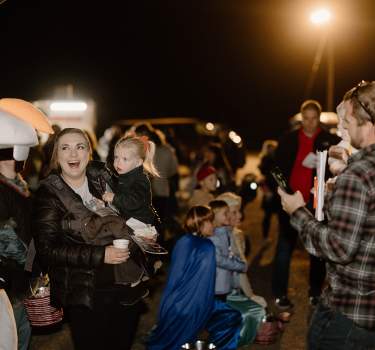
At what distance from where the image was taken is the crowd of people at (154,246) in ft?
9.32

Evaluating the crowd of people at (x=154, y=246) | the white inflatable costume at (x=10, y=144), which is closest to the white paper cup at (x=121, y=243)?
the crowd of people at (x=154, y=246)

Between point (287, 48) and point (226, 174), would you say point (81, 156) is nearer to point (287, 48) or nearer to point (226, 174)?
point (226, 174)

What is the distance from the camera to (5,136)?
364cm

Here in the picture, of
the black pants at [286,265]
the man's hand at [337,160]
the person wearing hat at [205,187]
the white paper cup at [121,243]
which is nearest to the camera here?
the white paper cup at [121,243]

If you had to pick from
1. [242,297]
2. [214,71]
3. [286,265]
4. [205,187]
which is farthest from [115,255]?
[214,71]

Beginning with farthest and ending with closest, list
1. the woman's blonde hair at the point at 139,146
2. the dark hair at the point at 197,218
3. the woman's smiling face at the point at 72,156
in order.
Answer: the dark hair at the point at 197,218 → the woman's blonde hair at the point at 139,146 → the woman's smiling face at the point at 72,156

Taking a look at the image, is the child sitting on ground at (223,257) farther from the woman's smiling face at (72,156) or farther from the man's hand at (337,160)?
the woman's smiling face at (72,156)

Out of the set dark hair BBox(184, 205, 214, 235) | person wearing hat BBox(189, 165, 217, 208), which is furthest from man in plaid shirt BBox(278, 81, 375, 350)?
person wearing hat BBox(189, 165, 217, 208)

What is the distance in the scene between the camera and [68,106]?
1806cm

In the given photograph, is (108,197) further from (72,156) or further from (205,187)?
(205,187)

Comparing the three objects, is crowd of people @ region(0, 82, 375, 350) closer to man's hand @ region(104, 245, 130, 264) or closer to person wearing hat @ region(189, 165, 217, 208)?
man's hand @ region(104, 245, 130, 264)

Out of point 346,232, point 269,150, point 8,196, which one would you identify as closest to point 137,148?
point 8,196

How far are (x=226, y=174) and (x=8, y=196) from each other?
17.8 feet

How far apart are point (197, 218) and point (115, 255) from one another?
208 centimetres
